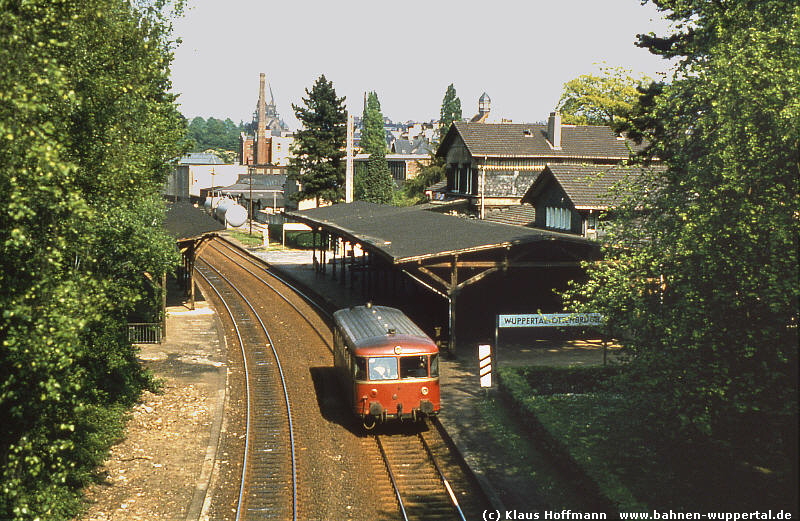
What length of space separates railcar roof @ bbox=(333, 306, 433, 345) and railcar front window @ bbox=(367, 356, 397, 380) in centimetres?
54

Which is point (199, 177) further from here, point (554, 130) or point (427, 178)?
point (554, 130)

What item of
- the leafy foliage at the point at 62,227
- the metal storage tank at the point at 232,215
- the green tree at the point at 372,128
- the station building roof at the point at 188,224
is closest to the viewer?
the leafy foliage at the point at 62,227

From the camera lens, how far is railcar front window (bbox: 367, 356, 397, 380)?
58.4 feet

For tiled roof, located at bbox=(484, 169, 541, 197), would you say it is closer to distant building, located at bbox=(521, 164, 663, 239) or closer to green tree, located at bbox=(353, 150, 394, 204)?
distant building, located at bbox=(521, 164, 663, 239)

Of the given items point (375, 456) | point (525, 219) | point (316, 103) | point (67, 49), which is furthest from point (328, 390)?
point (316, 103)

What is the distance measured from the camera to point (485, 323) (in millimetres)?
31750

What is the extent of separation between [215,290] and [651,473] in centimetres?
3012

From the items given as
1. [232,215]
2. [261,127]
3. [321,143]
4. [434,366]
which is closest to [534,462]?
[434,366]

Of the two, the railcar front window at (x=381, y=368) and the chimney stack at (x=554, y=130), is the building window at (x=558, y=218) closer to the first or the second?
the chimney stack at (x=554, y=130)

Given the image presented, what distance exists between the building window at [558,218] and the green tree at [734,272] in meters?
23.0

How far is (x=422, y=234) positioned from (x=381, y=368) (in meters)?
13.7

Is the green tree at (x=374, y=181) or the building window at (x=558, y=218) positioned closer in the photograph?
the building window at (x=558, y=218)

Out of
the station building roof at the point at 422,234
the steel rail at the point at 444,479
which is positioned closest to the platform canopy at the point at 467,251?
the station building roof at the point at 422,234

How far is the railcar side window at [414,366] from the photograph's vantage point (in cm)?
1798
